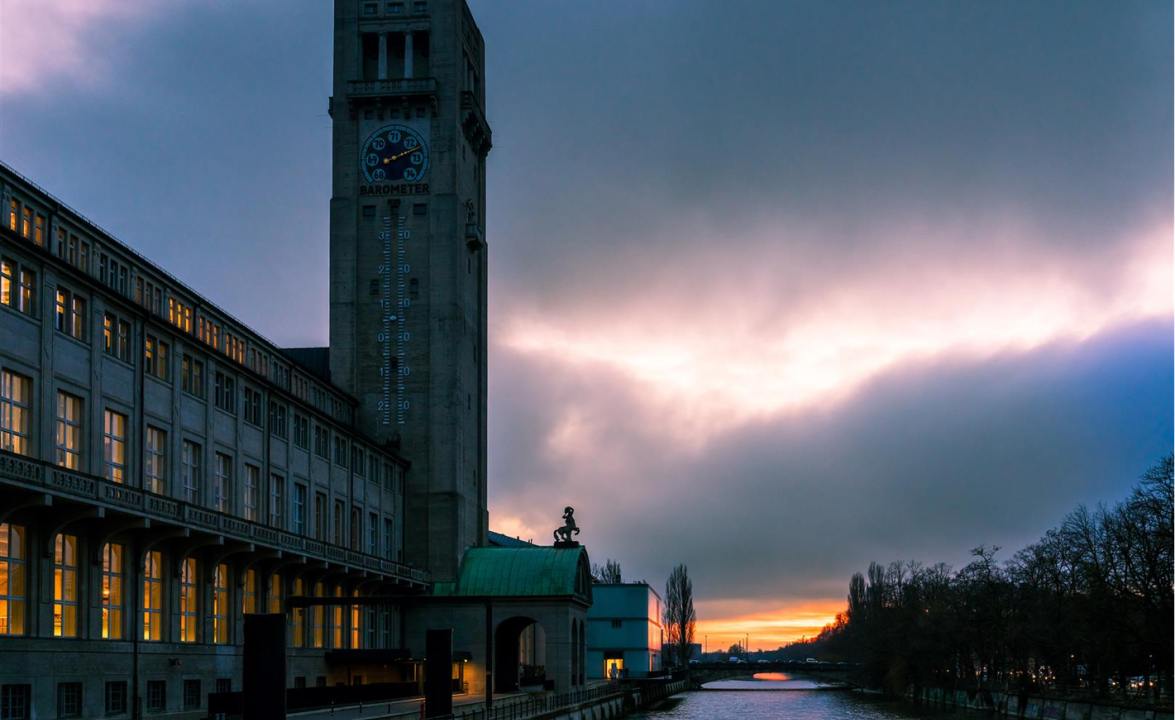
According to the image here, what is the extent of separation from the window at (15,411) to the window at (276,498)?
28.0 metres

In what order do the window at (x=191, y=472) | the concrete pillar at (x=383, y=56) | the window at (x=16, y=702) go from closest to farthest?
the window at (x=16, y=702)
the window at (x=191, y=472)
the concrete pillar at (x=383, y=56)

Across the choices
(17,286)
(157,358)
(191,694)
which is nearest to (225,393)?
(157,358)

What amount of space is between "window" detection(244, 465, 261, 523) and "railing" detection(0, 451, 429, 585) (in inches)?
113

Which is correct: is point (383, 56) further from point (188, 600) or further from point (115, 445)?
point (115, 445)

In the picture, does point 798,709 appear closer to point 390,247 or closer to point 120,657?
point 390,247

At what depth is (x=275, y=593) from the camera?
81.6m

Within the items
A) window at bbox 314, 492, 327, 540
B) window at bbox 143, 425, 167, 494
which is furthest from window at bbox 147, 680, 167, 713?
window at bbox 314, 492, 327, 540

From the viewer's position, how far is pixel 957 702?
464ft

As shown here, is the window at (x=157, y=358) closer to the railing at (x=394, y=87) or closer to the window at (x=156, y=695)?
the window at (x=156, y=695)

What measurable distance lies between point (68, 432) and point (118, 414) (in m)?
4.57

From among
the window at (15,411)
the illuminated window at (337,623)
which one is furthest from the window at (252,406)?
the window at (15,411)

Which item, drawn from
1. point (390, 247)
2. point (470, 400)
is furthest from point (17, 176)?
point (470, 400)

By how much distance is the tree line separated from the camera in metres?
84.0

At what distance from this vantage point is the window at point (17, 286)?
5469 cm
